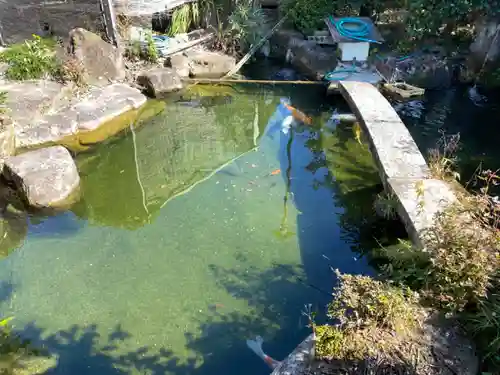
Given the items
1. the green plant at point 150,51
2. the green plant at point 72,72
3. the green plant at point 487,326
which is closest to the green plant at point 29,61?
the green plant at point 72,72

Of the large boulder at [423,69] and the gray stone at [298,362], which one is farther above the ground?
the large boulder at [423,69]

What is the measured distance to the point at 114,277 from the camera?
623cm

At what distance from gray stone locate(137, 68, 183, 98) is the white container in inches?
165

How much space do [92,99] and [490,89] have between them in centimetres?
970

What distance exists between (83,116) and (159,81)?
2.19 meters

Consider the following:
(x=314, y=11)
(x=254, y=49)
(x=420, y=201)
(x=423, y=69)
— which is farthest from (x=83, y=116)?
(x=423, y=69)

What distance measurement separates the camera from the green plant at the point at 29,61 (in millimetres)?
9938

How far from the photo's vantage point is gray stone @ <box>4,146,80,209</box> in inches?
286

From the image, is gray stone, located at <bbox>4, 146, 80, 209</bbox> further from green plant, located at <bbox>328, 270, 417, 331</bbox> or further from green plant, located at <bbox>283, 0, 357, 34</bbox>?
green plant, located at <bbox>283, 0, 357, 34</bbox>

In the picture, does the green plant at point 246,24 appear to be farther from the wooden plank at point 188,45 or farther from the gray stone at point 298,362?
the gray stone at point 298,362

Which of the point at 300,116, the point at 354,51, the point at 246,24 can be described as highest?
the point at 246,24

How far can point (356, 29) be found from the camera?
10984mm

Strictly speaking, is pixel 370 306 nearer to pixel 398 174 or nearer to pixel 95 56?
pixel 398 174

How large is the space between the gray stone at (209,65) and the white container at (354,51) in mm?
2902
